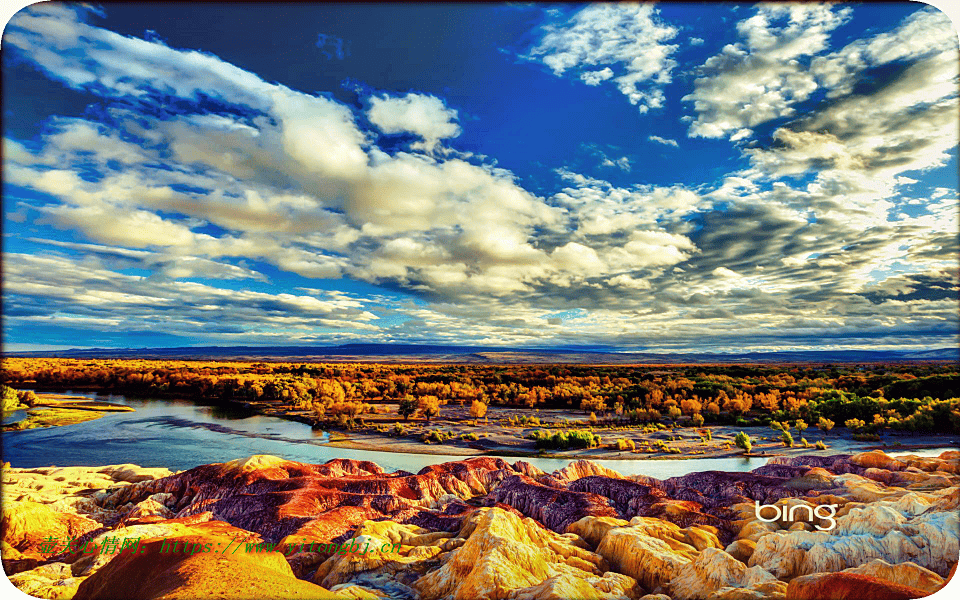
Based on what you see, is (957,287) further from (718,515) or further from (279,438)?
(279,438)

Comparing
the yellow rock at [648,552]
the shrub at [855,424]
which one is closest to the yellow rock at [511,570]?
the yellow rock at [648,552]

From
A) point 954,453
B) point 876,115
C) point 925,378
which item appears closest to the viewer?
point 876,115

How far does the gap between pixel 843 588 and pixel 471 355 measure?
24.3ft

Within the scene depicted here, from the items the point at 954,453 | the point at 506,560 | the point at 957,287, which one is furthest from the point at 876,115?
the point at 506,560

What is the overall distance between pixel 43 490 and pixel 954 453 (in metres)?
15.4

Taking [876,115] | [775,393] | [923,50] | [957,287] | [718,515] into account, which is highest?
[923,50]

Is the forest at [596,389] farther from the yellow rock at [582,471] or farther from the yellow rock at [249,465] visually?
the yellow rock at [249,465]

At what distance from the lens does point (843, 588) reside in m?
3.50

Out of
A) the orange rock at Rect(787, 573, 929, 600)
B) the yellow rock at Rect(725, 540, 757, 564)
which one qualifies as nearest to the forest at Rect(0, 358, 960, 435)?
the yellow rock at Rect(725, 540, 757, 564)

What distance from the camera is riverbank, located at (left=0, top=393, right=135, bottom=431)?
8.09 meters

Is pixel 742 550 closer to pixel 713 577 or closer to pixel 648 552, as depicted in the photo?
pixel 713 577

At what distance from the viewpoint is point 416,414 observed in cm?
997

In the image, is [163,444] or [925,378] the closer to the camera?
[925,378]

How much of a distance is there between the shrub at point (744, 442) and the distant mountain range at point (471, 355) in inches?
60.5
